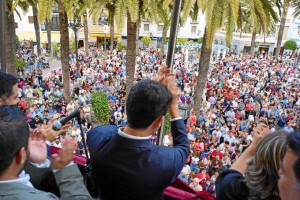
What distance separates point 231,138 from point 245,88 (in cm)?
696

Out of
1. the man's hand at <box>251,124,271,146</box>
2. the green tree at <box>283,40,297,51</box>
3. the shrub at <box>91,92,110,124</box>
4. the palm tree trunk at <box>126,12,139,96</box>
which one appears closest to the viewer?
the man's hand at <box>251,124,271,146</box>

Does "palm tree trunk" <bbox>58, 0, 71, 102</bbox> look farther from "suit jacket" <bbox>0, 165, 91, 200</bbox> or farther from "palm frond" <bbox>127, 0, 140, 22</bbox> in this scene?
"suit jacket" <bbox>0, 165, 91, 200</bbox>

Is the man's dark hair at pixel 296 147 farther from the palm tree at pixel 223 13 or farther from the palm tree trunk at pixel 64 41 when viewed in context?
the palm tree trunk at pixel 64 41

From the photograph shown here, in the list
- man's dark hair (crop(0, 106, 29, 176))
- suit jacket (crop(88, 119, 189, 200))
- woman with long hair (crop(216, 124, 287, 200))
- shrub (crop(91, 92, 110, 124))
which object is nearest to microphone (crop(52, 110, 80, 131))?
suit jacket (crop(88, 119, 189, 200))

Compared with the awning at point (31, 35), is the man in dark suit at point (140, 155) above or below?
above

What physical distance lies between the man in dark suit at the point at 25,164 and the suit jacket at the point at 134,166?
22 centimetres

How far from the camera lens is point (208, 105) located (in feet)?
42.8

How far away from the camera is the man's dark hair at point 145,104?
5.52 ft

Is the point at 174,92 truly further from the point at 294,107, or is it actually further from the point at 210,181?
the point at 294,107

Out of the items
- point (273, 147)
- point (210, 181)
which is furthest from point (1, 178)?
point (210, 181)

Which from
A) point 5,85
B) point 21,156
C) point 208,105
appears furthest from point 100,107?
point 21,156

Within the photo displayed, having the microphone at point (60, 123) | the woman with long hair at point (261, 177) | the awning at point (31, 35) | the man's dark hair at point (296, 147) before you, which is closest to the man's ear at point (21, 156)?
the microphone at point (60, 123)

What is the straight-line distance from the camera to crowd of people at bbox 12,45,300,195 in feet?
26.6

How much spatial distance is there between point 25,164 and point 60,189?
0.21 metres
